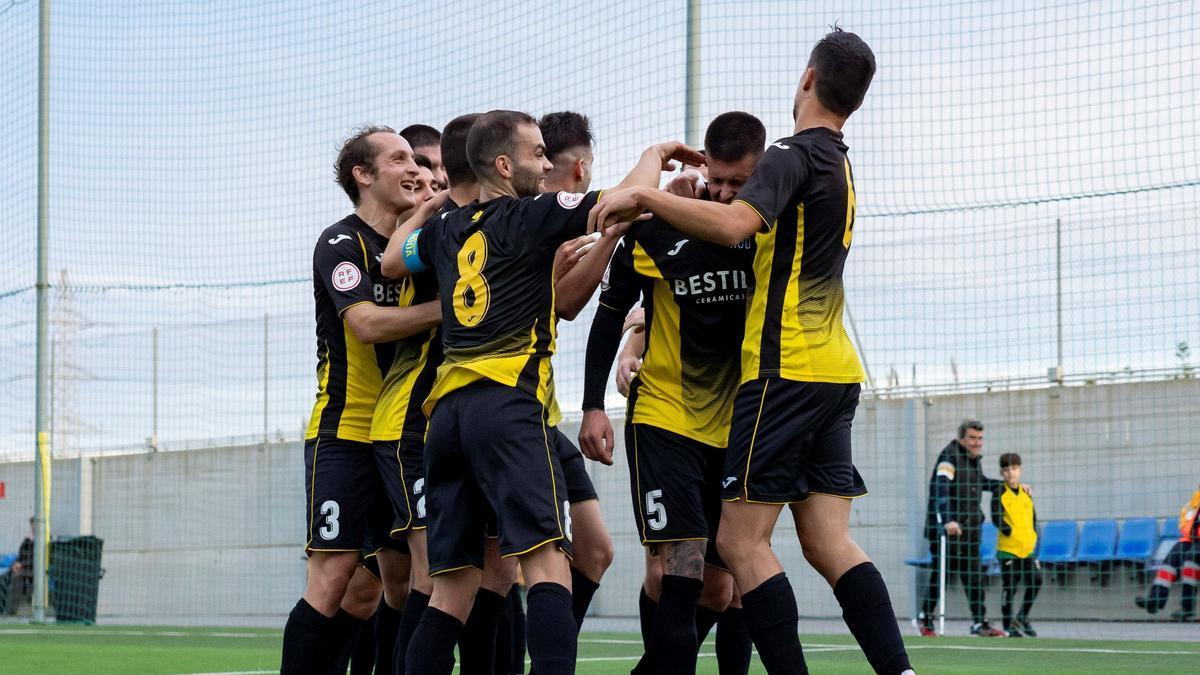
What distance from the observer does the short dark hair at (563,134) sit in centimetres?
552

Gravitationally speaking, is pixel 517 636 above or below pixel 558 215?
below

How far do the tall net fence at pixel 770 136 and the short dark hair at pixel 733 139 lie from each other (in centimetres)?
559

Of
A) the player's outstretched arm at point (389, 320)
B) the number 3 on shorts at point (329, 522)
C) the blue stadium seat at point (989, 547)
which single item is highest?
the player's outstretched arm at point (389, 320)

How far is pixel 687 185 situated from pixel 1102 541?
1099cm

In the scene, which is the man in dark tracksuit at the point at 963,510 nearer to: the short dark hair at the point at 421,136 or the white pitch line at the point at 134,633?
the white pitch line at the point at 134,633

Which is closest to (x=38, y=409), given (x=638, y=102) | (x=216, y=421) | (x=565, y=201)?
(x=216, y=421)

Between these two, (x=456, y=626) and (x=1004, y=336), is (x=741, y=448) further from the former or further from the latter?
(x=1004, y=336)

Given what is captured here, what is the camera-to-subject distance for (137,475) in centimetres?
2081

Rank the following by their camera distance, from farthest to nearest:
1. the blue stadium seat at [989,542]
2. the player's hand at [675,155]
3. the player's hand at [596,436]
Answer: the blue stadium seat at [989,542] → the player's hand at [596,436] → the player's hand at [675,155]

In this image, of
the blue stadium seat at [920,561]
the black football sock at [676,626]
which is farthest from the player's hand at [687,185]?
the blue stadium seat at [920,561]

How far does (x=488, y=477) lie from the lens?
4.18 metres

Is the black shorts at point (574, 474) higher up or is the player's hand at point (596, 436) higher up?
the player's hand at point (596, 436)

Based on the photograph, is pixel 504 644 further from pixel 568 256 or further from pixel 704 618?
pixel 568 256

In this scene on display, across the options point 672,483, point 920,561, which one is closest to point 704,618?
point 672,483
